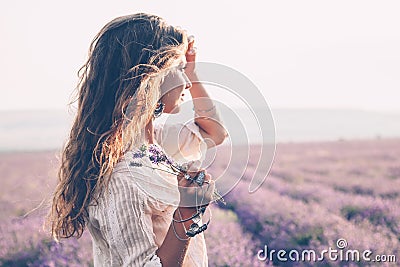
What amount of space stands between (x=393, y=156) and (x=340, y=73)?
233 cm

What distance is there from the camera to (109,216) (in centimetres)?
139

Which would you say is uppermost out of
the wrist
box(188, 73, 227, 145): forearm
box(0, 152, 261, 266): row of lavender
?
the wrist

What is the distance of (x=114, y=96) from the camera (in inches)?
57.8

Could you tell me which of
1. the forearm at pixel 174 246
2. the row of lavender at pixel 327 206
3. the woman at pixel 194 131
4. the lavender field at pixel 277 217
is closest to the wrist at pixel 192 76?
the woman at pixel 194 131

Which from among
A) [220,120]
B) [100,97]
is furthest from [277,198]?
[100,97]

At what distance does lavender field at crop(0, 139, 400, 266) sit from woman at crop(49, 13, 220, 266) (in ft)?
4.28

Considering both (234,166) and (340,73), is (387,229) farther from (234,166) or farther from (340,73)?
(340,73)

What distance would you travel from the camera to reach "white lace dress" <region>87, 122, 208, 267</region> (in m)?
1.37

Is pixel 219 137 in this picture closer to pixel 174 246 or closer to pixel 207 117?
pixel 207 117

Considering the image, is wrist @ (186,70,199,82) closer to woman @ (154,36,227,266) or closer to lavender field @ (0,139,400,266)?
woman @ (154,36,227,266)

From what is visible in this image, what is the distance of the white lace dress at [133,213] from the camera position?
137 centimetres
